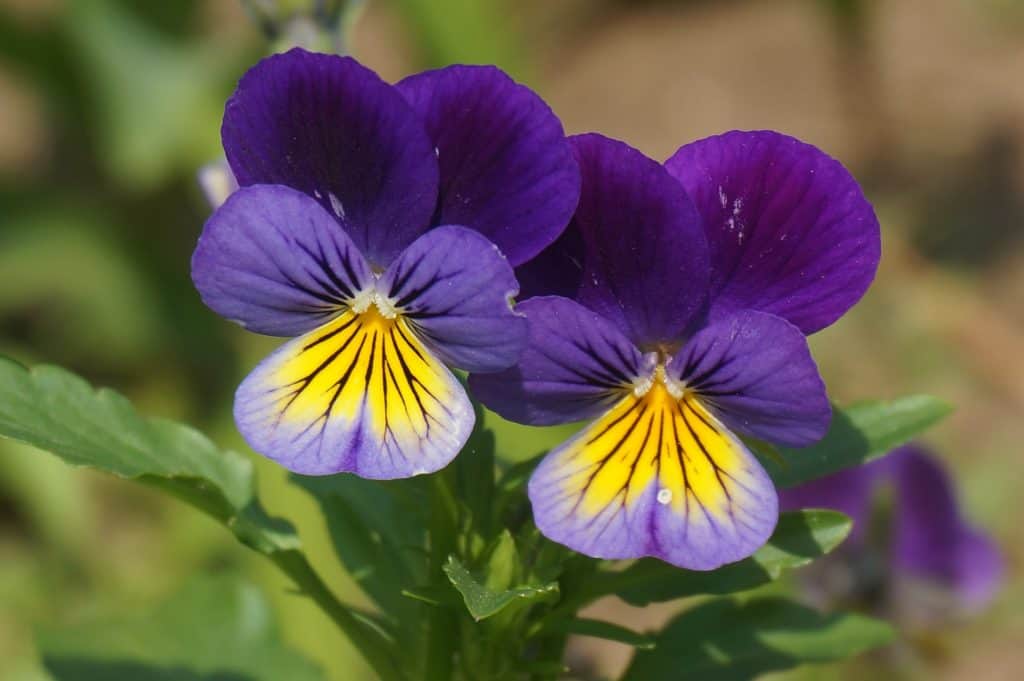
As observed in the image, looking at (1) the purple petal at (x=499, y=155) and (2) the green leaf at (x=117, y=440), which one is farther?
(2) the green leaf at (x=117, y=440)

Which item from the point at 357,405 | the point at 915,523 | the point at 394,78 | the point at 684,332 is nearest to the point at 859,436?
the point at 684,332

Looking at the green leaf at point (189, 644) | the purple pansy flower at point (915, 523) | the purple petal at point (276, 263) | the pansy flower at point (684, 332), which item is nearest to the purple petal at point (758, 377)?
the pansy flower at point (684, 332)

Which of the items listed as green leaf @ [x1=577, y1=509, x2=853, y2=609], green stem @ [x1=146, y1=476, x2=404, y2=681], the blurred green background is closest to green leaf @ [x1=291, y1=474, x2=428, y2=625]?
green stem @ [x1=146, y1=476, x2=404, y2=681]

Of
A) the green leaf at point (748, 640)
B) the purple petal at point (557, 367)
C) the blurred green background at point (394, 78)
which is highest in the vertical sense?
the blurred green background at point (394, 78)

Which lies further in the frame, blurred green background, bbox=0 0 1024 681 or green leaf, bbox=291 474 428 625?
blurred green background, bbox=0 0 1024 681

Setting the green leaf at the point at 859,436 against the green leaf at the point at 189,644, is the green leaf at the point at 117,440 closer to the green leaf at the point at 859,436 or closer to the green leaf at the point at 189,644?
the green leaf at the point at 189,644

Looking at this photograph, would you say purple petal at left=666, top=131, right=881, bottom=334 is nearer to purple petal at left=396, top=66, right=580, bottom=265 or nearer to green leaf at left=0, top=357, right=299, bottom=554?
purple petal at left=396, top=66, right=580, bottom=265
